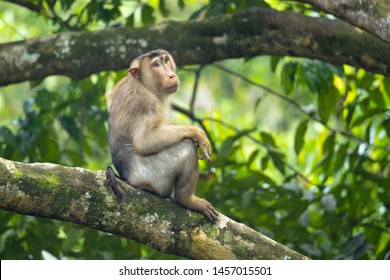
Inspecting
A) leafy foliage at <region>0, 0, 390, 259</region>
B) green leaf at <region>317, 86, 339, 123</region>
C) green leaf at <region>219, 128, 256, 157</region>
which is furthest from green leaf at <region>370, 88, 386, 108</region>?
green leaf at <region>219, 128, 256, 157</region>

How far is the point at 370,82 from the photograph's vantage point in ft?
25.4

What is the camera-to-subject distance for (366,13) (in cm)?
552

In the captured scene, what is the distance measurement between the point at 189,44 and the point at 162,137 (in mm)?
1358

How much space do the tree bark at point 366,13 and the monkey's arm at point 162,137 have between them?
1263mm

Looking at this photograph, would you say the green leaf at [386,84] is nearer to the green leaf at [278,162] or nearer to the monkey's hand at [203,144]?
the green leaf at [278,162]

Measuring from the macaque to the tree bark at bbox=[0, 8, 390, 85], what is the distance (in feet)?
1.90

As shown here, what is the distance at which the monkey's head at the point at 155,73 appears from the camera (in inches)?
248

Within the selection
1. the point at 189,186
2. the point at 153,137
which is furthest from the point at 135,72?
the point at 189,186

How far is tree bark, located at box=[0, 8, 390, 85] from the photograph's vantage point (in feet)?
22.2

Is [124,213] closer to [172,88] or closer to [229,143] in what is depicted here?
[172,88]

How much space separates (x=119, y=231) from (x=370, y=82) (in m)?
3.73

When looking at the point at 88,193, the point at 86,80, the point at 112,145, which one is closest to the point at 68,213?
the point at 88,193

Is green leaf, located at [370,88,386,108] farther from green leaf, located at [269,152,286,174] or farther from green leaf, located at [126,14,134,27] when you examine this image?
green leaf, located at [126,14,134,27]

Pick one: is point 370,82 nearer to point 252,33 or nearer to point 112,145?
point 252,33
